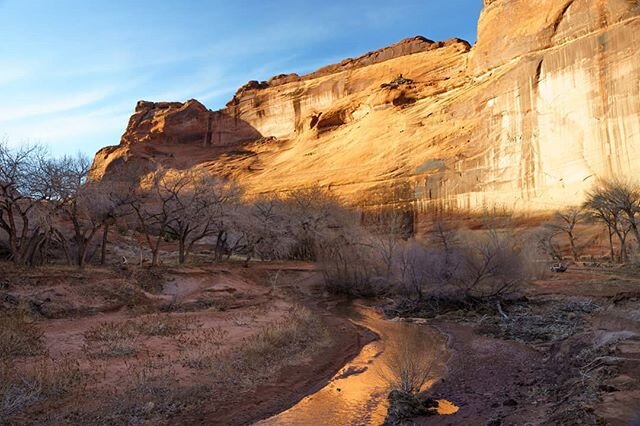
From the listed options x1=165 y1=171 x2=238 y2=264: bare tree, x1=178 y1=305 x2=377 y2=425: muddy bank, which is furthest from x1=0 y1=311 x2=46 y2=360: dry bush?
x1=165 y1=171 x2=238 y2=264: bare tree

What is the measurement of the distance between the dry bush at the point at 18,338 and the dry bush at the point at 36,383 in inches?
38.6

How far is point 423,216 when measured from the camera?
150 feet

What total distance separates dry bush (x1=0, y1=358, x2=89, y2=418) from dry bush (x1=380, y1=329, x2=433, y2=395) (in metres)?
6.01

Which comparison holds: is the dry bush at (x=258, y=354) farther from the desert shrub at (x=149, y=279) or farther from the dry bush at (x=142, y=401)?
the desert shrub at (x=149, y=279)

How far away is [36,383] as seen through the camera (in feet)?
27.6

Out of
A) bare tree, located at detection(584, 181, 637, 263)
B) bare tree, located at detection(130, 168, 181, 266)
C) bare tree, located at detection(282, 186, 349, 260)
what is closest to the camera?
bare tree, located at detection(130, 168, 181, 266)

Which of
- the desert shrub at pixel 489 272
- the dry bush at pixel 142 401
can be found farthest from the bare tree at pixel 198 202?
the dry bush at pixel 142 401

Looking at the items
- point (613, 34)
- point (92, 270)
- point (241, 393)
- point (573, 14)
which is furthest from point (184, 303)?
point (573, 14)

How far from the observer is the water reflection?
847 centimetres

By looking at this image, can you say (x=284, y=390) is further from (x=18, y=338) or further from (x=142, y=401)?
(x=18, y=338)

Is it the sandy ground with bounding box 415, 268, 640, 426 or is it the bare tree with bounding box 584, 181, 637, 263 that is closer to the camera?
the sandy ground with bounding box 415, 268, 640, 426

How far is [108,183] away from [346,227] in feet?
52.5

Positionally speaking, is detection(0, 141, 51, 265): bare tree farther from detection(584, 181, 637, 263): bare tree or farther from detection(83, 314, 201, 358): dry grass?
detection(584, 181, 637, 263): bare tree

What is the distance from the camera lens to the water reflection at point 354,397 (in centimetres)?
847
